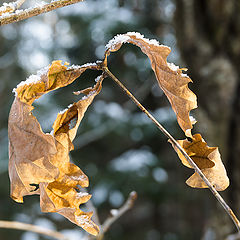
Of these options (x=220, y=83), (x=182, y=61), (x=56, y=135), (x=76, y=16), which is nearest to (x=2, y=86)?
(x=76, y=16)

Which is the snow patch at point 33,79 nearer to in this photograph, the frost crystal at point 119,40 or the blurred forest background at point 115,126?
the frost crystal at point 119,40

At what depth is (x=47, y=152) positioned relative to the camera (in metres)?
0.28

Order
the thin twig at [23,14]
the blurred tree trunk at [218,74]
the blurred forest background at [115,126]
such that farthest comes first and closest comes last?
the blurred forest background at [115,126]
the blurred tree trunk at [218,74]
the thin twig at [23,14]

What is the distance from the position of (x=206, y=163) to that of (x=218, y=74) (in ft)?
3.64

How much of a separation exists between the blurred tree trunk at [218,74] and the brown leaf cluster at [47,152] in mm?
1115

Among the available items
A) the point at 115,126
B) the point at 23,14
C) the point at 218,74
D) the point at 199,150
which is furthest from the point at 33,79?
the point at 115,126

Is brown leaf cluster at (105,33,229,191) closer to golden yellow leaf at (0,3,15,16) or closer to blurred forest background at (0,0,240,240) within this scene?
golden yellow leaf at (0,3,15,16)

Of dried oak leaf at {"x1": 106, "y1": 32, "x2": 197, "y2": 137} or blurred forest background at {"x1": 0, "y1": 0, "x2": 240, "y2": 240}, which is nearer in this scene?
dried oak leaf at {"x1": 106, "y1": 32, "x2": 197, "y2": 137}

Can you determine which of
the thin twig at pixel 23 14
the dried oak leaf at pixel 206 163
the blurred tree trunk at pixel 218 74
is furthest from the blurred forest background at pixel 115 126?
the thin twig at pixel 23 14

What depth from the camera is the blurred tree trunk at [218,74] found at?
1331mm

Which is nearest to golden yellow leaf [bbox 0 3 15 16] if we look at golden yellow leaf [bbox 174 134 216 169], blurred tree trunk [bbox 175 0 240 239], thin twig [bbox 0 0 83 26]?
thin twig [bbox 0 0 83 26]

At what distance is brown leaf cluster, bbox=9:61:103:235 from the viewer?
273 mm

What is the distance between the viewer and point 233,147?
137 centimetres

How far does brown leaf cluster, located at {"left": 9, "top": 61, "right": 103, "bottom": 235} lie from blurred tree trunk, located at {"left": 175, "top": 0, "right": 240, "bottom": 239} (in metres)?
1.11
